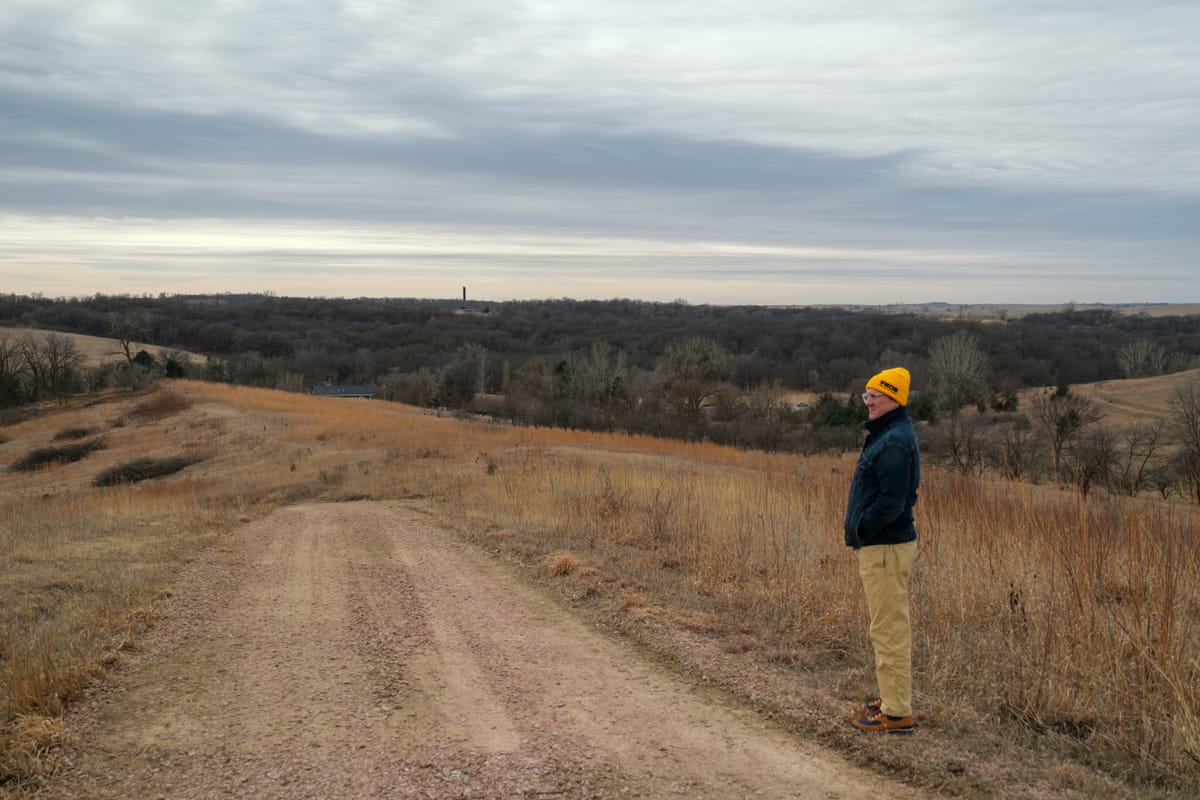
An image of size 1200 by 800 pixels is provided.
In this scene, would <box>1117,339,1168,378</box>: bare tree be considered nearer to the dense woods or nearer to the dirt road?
the dense woods

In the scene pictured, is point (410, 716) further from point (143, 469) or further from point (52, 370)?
point (52, 370)

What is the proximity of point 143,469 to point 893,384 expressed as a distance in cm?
2971

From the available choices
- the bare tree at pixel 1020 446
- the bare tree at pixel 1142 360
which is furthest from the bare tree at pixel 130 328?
the bare tree at pixel 1142 360

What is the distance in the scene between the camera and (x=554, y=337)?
126250mm

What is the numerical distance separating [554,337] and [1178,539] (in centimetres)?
12026

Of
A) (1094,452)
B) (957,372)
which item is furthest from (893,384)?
(957,372)

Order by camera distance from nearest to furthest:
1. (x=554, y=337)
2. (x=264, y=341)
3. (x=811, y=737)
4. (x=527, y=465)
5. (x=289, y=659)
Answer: (x=811, y=737)
(x=289, y=659)
(x=527, y=465)
(x=264, y=341)
(x=554, y=337)

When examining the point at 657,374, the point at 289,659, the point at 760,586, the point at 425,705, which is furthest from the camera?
the point at 657,374

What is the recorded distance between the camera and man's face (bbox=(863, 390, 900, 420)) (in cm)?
488

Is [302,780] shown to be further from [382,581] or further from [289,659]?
[382,581]

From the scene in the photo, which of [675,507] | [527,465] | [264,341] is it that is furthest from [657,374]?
[264,341]

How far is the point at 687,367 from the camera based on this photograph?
6744cm

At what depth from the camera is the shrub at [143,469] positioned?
2800cm

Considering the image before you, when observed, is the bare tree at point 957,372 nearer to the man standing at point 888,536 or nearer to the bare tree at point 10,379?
the man standing at point 888,536
